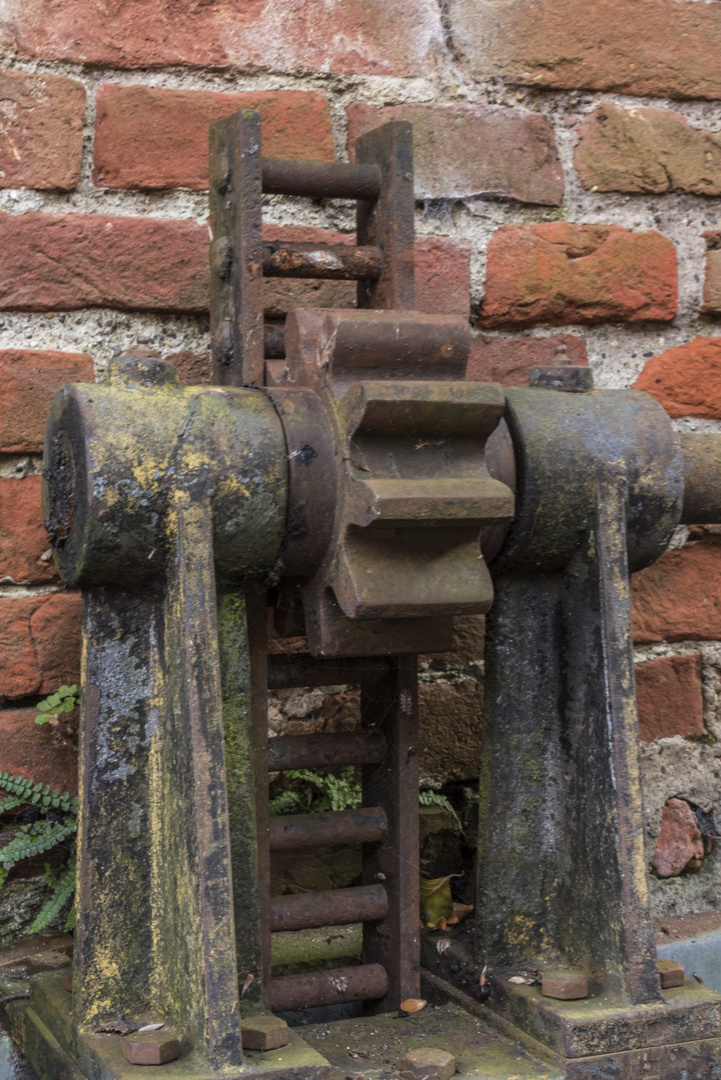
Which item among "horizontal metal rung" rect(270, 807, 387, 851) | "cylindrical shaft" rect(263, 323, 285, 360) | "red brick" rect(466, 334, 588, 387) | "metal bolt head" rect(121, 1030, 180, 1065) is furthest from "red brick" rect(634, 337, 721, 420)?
"metal bolt head" rect(121, 1030, 180, 1065)

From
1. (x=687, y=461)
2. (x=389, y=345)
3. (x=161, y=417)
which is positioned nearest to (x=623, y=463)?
(x=687, y=461)

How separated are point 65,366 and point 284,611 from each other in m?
0.48

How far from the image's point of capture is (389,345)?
114cm

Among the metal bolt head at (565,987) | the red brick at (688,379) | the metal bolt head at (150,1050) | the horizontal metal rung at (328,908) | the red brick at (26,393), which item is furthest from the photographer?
the red brick at (688,379)

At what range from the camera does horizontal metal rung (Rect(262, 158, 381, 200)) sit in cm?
126

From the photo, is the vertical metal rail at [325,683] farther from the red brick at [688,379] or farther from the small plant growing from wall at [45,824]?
the red brick at [688,379]

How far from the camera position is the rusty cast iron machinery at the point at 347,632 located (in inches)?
42.4

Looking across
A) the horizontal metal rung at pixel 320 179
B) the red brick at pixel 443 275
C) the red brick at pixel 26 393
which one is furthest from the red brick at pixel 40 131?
the red brick at pixel 443 275

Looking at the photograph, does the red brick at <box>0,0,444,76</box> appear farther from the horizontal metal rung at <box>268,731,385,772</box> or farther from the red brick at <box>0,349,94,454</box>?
the horizontal metal rung at <box>268,731,385,772</box>

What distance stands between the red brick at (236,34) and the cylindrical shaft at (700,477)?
728 millimetres

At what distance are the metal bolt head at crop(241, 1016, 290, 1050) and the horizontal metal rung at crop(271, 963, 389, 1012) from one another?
221mm

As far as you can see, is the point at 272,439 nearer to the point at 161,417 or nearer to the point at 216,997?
the point at 161,417

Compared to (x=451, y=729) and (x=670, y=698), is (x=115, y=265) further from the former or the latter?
(x=670, y=698)

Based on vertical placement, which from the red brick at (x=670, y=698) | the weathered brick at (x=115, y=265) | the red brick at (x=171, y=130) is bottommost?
the red brick at (x=670, y=698)
